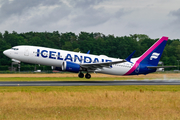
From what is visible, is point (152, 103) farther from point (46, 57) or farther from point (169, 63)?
point (169, 63)

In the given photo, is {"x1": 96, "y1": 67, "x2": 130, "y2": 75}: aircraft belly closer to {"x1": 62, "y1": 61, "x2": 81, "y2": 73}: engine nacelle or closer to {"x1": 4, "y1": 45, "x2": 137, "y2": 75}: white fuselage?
{"x1": 4, "y1": 45, "x2": 137, "y2": 75}: white fuselage

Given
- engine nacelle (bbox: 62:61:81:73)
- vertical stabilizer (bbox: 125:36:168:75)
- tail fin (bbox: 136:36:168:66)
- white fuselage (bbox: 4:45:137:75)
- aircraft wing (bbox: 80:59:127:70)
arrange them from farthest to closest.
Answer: tail fin (bbox: 136:36:168:66)
vertical stabilizer (bbox: 125:36:168:75)
aircraft wing (bbox: 80:59:127:70)
white fuselage (bbox: 4:45:137:75)
engine nacelle (bbox: 62:61:81:73)

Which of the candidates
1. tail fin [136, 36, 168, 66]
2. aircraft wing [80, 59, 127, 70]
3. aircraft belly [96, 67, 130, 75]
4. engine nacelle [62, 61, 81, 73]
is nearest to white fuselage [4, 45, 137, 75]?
aircraft wing [80, 59, 127, 70]

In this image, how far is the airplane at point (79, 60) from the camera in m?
39.7

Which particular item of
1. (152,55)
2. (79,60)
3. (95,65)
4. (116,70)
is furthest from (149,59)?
(79,60)

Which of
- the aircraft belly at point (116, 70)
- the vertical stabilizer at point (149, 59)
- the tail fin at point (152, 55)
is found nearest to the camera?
the aircraft belly at point (116, 70)

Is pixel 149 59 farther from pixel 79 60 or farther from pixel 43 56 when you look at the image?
pixel 43 56

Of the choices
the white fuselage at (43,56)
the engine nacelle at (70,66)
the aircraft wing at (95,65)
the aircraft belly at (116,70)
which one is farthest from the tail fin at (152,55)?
the engine nacelle at (70,66)

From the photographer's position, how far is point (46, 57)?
39594 mm

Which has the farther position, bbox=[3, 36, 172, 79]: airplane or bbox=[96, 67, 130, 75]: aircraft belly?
bbox=[96, 67, 130, 75]: aircraft belly

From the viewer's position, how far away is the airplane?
130 feet

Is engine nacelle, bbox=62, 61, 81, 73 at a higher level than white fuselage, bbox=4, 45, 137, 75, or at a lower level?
lower

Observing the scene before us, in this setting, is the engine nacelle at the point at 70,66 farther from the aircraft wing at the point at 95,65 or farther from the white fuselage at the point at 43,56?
the aircraft wing at the point at 95,65

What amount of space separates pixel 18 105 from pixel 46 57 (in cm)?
2192
